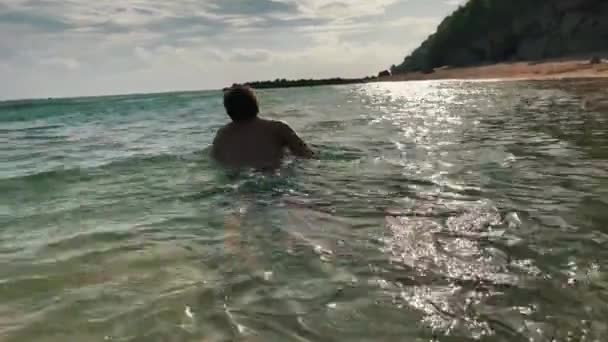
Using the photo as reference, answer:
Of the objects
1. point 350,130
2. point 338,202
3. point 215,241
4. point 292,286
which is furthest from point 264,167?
point 350,130

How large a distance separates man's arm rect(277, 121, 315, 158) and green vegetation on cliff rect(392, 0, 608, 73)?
54.5m

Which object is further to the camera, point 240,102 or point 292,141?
point 292,141

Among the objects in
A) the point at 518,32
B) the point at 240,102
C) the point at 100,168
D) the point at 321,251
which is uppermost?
the point at 518,32

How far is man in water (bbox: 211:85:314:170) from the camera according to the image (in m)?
7.32

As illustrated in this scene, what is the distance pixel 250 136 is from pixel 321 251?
11.9ft

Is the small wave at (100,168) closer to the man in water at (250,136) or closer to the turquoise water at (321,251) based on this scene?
the turquoise water at (321,251)

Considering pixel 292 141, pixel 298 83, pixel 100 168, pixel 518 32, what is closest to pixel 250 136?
pixel 292 141

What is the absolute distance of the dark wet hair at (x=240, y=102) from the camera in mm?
7355

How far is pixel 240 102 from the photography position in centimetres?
738

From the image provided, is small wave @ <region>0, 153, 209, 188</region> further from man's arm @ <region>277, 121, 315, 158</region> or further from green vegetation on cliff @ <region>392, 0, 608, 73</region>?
green vegetation on cliff @ <region>392, 0, 608, 73</region>

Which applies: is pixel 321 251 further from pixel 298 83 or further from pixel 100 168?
pixel 298 83

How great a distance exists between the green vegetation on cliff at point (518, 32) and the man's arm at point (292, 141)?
54.5m

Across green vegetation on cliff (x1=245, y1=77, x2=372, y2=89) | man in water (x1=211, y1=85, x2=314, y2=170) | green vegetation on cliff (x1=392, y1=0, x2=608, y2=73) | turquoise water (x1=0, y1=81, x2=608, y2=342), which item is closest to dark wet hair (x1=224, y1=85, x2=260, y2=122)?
man in water (x1=211, y1=85, x2=314, y2=170)

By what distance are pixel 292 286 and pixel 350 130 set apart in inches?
396
